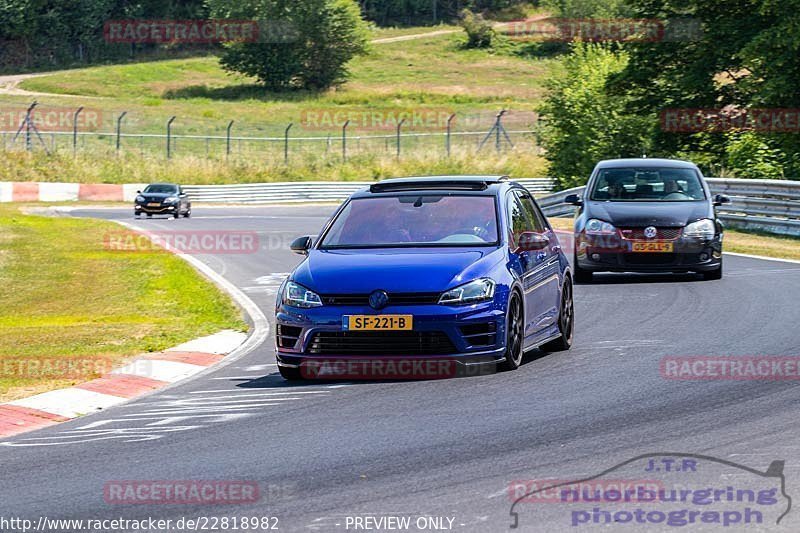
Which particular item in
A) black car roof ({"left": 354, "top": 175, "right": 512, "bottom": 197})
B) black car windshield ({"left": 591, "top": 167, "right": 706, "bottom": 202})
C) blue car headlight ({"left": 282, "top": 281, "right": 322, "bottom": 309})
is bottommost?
black car windshield ({"left": 591, "top": 167, "right": 706, "bottom": 202})

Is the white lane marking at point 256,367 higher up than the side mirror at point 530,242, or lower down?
lower down

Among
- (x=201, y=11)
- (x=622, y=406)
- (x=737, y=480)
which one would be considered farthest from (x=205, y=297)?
(x=201, y=11)

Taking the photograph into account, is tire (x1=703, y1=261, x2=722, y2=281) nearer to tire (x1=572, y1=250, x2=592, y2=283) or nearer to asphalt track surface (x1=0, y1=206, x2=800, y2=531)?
tire (x1=572, y1=250, x2=592, y2=283)

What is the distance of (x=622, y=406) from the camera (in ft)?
29.0

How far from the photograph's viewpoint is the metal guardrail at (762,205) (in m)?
26.8

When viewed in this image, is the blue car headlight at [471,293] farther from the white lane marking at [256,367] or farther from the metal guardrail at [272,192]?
the metal guardrail at [272,192]

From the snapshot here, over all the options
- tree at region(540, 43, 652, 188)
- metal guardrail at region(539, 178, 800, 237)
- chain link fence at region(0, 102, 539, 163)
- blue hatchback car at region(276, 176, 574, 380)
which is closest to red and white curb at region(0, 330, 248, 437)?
blue hatchback car at region(276, 176, 574, 380)

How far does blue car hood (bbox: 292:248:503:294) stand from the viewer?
10.0 m

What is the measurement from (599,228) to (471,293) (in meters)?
8.41

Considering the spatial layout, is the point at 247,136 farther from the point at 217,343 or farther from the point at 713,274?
the point at 217,343

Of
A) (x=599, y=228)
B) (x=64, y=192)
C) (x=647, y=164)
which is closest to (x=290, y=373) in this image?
(x=599, y=228)

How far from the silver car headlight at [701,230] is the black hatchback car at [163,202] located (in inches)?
1030

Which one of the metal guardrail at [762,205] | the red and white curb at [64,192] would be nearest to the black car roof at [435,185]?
the metal guardrail at [762,205]

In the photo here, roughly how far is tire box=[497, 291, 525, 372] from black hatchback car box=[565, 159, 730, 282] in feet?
A: 24.9
